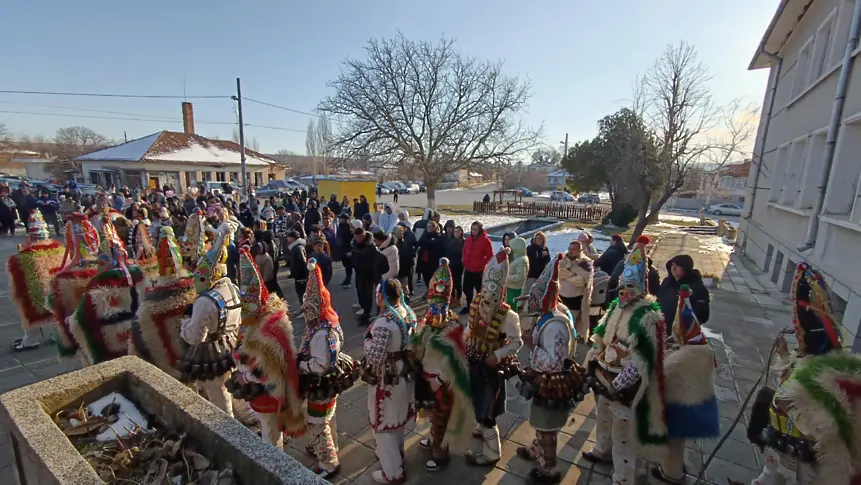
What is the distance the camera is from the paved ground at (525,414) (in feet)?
12.2

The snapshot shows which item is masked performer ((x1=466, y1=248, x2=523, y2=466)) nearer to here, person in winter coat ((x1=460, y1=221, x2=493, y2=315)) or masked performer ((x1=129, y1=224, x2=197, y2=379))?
masked performer ((x1=129, y1=224, x2=197, y2=379))

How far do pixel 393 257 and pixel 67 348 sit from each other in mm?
4617

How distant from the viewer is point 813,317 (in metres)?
2.82

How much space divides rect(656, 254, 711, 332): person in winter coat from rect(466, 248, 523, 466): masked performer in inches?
78.1

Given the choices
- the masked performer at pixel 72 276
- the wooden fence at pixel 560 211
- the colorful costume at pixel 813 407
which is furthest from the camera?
the wooden fence at pixel 560 211

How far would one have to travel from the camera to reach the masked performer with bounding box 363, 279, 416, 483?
3.30 m

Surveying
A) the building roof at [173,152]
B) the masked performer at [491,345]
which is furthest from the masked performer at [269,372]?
the building roof at [173,152]

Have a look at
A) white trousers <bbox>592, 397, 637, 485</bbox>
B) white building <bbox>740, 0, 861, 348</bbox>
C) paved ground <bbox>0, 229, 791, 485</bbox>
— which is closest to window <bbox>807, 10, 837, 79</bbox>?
white building <bbox>740, 0, 861, 348</bbox>

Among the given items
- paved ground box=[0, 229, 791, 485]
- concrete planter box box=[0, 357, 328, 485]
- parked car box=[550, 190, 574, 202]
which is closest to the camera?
concrete planter box box=[0, 357, 328, 485]

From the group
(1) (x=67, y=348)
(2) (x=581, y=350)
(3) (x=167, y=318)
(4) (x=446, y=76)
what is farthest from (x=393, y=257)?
(4) (x=446, y=76)

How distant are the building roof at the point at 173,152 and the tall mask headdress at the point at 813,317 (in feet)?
113

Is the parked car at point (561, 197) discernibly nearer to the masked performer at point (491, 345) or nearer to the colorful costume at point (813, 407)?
the masked performer at point (491, 345)

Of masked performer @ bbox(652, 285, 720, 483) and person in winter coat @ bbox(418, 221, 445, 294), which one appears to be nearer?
masked performer @ bbox(652, 285, 720, 483)

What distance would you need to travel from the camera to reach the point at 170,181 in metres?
29.5
